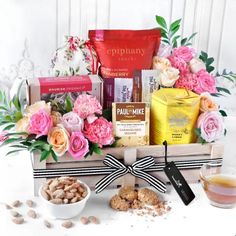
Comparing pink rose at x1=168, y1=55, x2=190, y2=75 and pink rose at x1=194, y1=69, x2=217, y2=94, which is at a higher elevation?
pink rose at x1=168, y1=55, x2=190, y2=75

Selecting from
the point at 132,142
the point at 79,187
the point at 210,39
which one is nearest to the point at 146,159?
the point at 132,142

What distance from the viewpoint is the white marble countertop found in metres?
0.99

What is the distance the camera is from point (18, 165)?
1.29 m

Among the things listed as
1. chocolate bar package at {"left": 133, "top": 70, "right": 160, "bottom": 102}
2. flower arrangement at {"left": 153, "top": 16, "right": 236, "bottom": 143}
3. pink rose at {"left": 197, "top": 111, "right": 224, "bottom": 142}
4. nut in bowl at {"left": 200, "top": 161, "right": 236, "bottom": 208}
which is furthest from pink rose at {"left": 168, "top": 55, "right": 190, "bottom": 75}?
nut in bowl at {"left": 200, "top": 161, "right": 236, "bottom": 208}

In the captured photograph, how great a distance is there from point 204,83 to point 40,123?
0.53 m

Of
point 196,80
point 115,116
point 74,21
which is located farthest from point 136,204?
point 74,21

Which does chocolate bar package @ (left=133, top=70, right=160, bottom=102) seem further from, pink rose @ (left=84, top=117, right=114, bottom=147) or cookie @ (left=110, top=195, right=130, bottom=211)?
cookie @ (left=110, top=195, right=130, bottom=211)

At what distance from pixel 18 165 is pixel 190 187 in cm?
50

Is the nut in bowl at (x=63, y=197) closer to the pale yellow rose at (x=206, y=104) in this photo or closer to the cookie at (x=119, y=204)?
the cookie at (x=119, y=204)

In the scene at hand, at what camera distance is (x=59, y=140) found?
109 centimetres

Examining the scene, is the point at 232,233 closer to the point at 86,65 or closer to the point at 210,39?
the point at 86,65

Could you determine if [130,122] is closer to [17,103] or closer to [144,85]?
[144,85]

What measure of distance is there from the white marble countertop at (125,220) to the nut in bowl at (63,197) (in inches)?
1.0

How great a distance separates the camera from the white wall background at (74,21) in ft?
5.23
